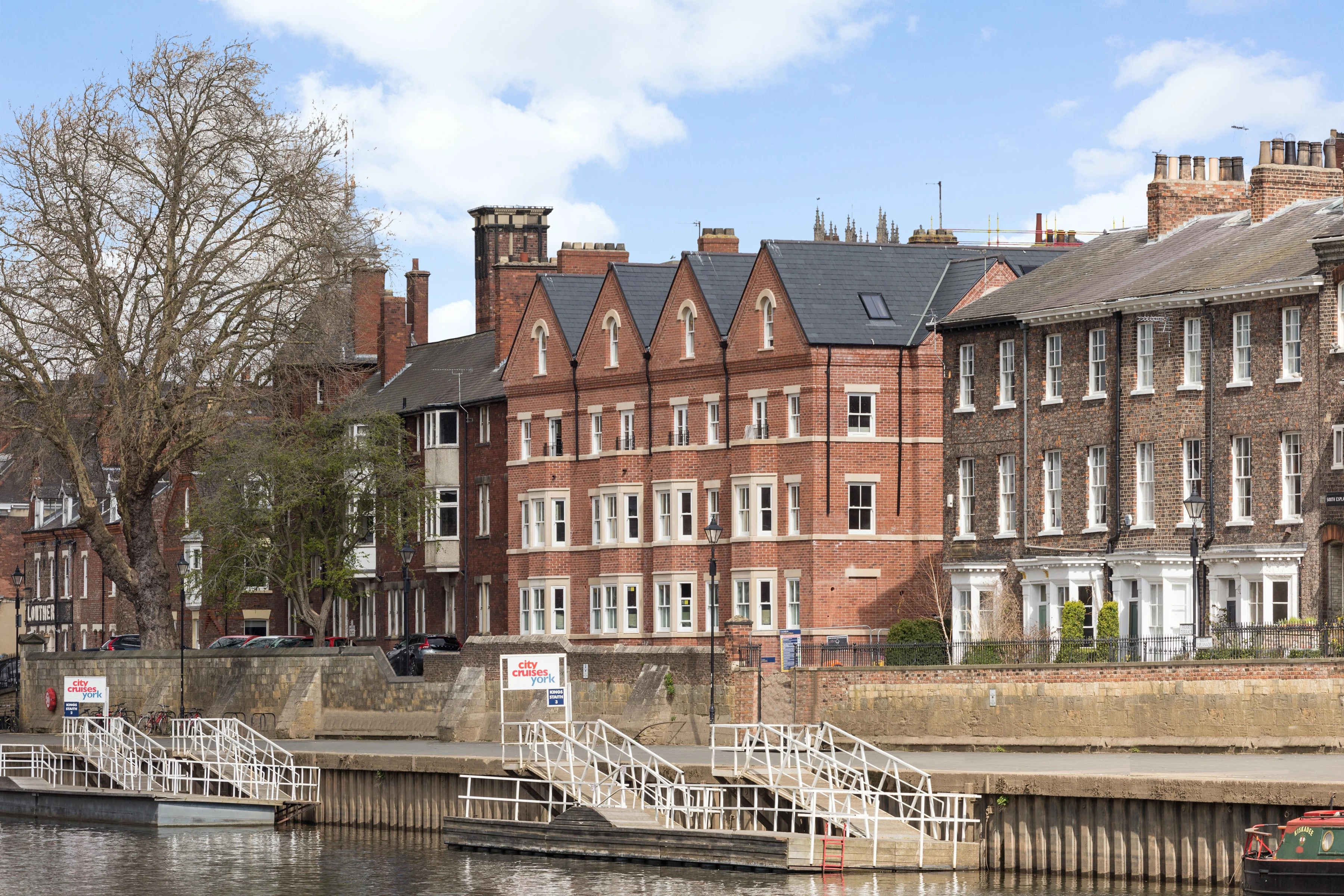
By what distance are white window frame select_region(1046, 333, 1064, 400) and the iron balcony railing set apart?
765 centimetres

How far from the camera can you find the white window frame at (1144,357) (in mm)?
59688

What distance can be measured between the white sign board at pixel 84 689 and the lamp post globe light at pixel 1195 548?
28.0m

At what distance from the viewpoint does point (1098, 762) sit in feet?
151

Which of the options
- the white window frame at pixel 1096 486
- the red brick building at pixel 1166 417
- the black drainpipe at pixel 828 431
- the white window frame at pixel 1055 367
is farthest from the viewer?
the black drainpipe at pixel 828 431

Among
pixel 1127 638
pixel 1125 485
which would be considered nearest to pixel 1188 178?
pixel 1125 485

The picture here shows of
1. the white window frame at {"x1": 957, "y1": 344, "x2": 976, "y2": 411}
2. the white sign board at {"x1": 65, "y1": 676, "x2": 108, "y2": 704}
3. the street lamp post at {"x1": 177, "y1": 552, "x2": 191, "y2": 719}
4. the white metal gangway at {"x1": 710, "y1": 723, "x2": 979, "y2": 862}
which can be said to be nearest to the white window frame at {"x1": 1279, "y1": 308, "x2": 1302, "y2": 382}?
the white window frame at {"x1": 957, "y1": 344, "x2": 976, "y2": 411}

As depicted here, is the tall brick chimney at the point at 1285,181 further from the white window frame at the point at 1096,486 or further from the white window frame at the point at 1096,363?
the white window frame at the point at 1096,486

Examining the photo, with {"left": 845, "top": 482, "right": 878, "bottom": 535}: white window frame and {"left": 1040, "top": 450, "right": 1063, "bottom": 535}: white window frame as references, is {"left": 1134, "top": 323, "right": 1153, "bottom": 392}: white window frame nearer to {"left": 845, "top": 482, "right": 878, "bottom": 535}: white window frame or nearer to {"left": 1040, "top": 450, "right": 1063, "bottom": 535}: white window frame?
{"left": 1040, "top": 450, "right": 1063, "bottom": 535}: white window frame

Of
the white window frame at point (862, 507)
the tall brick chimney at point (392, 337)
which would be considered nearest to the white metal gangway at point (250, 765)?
the white window frame at point (862, 507)

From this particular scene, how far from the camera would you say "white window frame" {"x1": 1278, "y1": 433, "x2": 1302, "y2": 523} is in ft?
184

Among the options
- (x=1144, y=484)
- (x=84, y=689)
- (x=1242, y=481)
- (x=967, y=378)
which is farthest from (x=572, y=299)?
(x=1242, y=481)

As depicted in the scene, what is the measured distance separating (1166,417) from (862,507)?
11.2 metres

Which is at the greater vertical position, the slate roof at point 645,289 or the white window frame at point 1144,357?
the slate roof at point 645,289

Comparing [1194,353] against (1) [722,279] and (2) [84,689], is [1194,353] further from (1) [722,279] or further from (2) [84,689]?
(2) [84,689]
